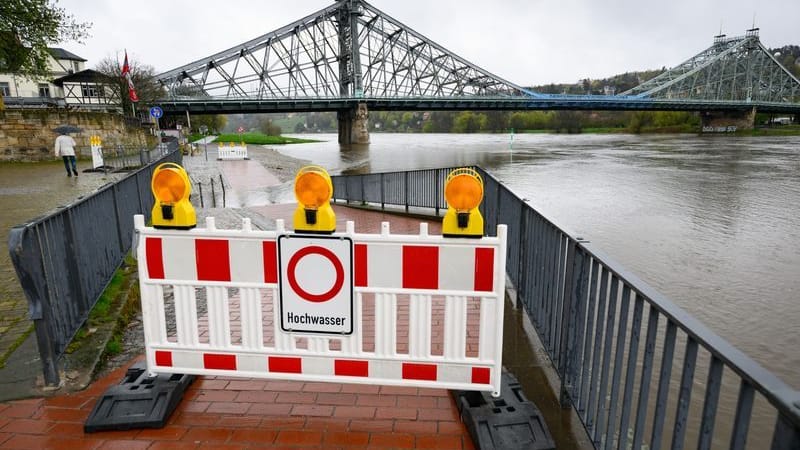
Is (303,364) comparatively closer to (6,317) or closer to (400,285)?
(400,285)

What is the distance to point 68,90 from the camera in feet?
174

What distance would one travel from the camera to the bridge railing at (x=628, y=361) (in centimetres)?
138

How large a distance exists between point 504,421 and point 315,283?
1.16 meters

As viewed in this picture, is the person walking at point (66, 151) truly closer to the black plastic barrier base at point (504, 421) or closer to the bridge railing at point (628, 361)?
the bridge railing at point (628, 361)

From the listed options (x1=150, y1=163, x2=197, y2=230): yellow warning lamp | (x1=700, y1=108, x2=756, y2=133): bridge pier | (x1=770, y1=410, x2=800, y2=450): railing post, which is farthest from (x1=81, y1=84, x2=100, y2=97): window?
(x1=700, y1=108, x2=756, y2=133): bridge pier

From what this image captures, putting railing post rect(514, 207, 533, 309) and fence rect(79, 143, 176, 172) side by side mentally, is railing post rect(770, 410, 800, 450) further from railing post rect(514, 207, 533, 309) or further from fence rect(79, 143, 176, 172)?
fence rect(79, 143, 176, 172)

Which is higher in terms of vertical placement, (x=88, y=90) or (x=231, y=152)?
(x=88, y=90)

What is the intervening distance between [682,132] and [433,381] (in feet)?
291

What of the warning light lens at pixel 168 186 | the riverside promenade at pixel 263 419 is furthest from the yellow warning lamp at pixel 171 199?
the riverside promenade at pixel 263 419

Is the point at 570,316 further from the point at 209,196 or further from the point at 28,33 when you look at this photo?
the point at 28,33

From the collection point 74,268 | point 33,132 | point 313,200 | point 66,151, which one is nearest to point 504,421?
point 313,200

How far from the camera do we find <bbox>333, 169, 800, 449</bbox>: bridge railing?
138 centimetres

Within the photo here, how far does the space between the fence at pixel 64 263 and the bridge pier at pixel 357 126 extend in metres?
62.1

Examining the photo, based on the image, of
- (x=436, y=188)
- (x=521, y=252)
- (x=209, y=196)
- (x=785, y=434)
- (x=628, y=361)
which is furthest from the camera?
(x=209, y=196)
